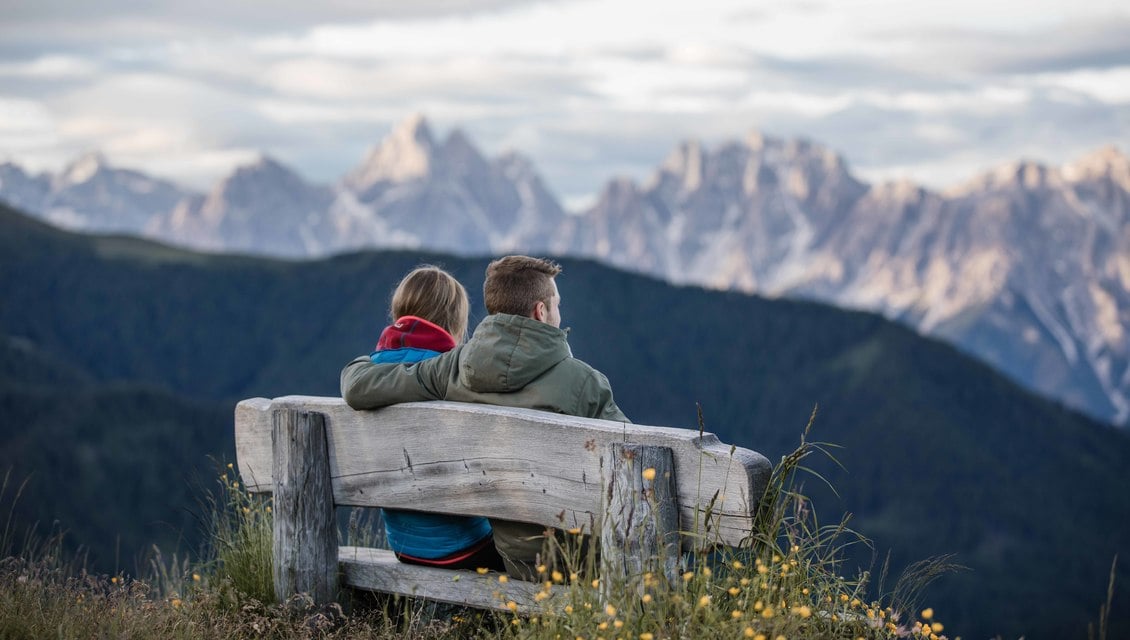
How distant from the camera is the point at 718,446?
4.11m

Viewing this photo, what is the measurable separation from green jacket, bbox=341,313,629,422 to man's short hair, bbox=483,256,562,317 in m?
0.17

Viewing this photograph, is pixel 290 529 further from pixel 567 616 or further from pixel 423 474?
pixel 567 616

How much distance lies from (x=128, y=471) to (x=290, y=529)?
154m

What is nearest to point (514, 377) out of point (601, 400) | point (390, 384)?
point (601, 400)

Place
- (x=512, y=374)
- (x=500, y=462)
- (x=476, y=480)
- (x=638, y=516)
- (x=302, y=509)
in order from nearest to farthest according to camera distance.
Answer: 1. (x=638, y=516)
2. (x=500, y=462)
3. (x=476, y=480)
4. (x=512, y=374)
5. (x=302, y=509)

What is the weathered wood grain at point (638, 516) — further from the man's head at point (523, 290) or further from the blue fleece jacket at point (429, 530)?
the blue fleece jacket at point (429, 530)

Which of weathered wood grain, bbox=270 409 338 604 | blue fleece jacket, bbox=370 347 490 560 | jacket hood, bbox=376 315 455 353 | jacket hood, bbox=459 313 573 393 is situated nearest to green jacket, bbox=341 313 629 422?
jacket hood, bbox=459 313 573 393

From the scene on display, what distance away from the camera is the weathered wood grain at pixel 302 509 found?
203 inches

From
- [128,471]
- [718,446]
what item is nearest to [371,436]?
[718,446]

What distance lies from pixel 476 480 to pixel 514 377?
466mm

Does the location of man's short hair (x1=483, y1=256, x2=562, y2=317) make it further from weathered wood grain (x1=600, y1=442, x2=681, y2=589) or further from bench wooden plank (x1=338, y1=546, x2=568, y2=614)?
bench wooden plank (x1=338, y1=546, x2=568, y2=614)

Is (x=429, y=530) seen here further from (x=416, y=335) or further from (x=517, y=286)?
(x=517, y=286)

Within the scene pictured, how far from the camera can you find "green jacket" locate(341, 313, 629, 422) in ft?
15.9

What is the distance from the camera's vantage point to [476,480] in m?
4.70
